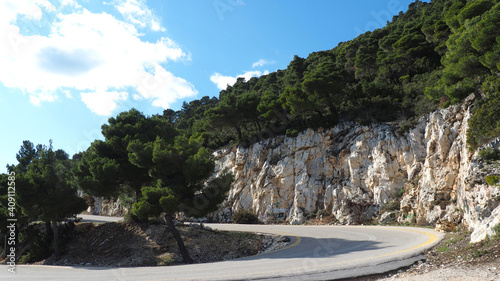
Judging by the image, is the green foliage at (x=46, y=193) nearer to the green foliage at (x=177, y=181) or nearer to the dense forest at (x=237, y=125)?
the dense forest at (x=237, y=125)

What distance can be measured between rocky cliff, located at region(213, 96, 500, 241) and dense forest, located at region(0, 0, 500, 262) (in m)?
1.61

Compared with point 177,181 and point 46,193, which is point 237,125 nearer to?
point 177,181

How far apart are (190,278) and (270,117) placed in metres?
27.6

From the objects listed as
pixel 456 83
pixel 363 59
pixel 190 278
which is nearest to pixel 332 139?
pixel 456 83

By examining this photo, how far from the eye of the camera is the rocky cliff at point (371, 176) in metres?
16.9

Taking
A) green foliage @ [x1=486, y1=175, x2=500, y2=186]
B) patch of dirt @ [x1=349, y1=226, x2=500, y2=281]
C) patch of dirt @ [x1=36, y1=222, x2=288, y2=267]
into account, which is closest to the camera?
patch of dirt @ [x1=349, y1=226, x2=500, y2=281]

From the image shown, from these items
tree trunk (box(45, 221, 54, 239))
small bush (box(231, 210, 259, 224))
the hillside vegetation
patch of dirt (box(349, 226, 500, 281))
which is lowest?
small bush (box(231, 210, 259, 224))

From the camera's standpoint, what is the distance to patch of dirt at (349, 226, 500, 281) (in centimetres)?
753

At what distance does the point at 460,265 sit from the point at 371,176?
18048mm

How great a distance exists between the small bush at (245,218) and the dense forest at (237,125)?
9495mm

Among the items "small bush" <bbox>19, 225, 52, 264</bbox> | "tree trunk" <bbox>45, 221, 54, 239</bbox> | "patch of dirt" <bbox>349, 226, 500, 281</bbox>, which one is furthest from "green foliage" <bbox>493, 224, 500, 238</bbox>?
"tree trunk" <bbox>45, 221, 54, 239</bbox>

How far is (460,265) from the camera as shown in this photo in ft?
27.7

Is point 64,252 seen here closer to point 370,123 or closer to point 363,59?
point 370,123

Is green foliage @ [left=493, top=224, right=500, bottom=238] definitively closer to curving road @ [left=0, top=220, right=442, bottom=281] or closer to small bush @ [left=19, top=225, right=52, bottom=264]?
curving road @ [left=0, top=220, right=442, bottom=281]
